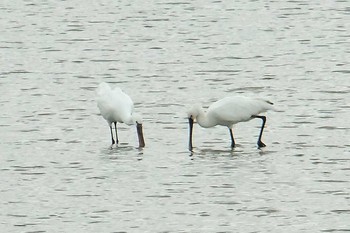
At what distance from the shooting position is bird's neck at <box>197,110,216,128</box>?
59.1ft

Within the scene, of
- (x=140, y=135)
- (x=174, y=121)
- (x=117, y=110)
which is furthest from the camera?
(x=174, y=121)

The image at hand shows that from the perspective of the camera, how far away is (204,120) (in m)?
18.1

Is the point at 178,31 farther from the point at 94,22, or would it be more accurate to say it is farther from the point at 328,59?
the point at 328,59

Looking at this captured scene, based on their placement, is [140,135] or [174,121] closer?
[140,135]

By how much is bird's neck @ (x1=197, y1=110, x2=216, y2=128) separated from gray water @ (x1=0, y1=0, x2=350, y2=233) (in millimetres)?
262

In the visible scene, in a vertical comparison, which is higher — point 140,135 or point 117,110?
point 117,110

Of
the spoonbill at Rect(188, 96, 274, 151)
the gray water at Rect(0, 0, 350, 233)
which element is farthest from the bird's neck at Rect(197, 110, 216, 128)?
the gray water at Rect(0, 0, 350, 233)

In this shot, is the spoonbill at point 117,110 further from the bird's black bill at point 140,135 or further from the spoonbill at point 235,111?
the spoonbill at point 235,111

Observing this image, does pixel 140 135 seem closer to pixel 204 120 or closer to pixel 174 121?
pixel 204 120

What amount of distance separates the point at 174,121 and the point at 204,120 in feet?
5.22

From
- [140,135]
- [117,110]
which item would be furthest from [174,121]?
[140,135]

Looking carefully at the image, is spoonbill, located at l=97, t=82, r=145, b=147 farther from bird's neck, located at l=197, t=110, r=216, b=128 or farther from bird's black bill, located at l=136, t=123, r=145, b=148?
bird's neck, located at l=197, t=110, r=216, b=128

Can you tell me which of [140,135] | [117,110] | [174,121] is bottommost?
[174,121]

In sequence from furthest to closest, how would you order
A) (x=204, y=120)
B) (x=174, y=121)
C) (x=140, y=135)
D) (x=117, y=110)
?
(x=174, y=121), (x=117, y=110), (x=204, y=120), (x=140, y=135)
